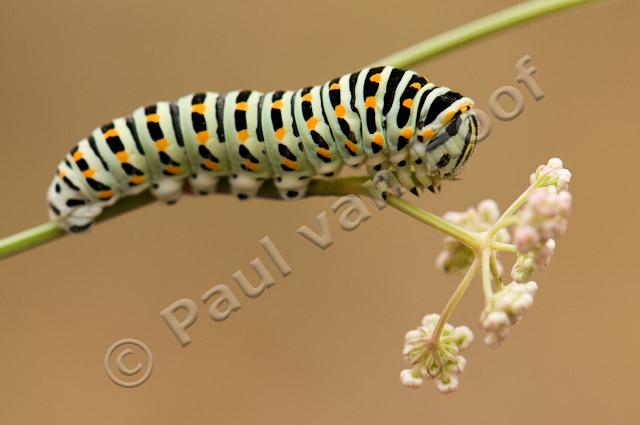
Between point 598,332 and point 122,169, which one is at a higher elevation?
point 122,169

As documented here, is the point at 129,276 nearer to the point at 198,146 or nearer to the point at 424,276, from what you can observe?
the point at 424,276

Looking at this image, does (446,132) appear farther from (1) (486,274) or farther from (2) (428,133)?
(1) (486,274)

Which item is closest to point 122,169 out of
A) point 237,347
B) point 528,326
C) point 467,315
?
point 237,347

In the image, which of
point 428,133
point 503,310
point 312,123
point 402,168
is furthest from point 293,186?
point 503,310

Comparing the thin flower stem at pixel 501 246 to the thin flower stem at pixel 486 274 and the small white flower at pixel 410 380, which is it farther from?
the small white flower at pixel 410 380

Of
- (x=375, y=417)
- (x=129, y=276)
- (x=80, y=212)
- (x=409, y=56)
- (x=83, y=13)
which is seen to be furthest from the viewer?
(x=83, y=13)

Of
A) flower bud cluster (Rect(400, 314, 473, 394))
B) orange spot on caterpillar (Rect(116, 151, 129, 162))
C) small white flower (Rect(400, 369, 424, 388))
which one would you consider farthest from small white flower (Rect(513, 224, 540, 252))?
orange spot on caterpillar (Rect(116, 151, 129, 162))

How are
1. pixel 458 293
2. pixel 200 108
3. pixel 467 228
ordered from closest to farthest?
1. pixel 458 293
2. pixel 467 228
3. pixel 200 108
